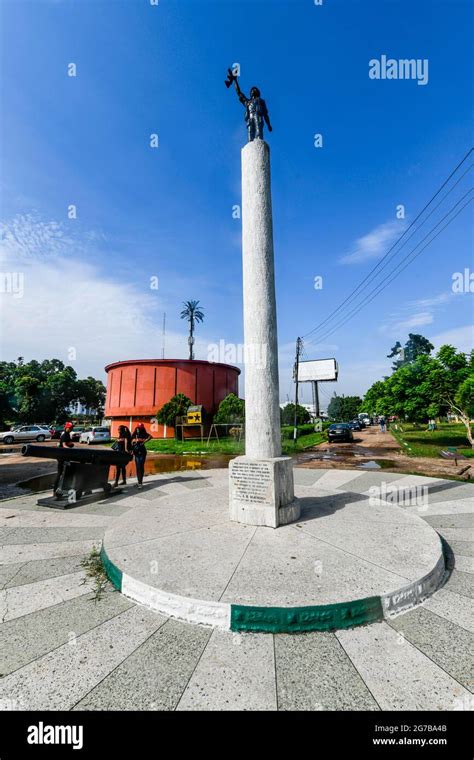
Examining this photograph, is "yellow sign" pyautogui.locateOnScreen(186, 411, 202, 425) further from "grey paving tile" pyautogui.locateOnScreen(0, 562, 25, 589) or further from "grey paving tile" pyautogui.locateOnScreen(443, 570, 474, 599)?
"grey paving tile" pyautogui.locateOnScreen(443, 570, 474, 599)

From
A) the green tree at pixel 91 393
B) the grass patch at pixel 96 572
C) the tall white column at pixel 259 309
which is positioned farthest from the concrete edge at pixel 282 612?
the green tree at pixel 91 393

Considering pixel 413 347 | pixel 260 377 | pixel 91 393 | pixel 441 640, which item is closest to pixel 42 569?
pixel 260 377

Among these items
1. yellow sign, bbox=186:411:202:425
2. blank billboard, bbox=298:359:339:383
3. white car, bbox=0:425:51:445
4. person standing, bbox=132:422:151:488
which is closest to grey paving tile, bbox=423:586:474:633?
person standing, bbox=132:422:151:488

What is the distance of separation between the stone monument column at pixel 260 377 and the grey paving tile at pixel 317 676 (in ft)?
7.25

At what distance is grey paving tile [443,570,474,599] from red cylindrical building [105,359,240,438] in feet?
98.4

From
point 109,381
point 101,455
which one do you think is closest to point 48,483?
point 101,455

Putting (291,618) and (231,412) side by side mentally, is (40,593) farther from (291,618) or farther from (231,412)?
(231,412)

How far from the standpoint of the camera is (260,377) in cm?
573

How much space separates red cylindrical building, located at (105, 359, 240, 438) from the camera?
1339 inches

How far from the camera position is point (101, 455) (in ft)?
26.0

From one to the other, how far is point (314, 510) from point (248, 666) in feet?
12.0

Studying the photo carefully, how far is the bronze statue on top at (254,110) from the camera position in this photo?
250 inches

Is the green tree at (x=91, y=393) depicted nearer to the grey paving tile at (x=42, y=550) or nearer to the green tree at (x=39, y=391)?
the green tree at (x=39, y=391)
